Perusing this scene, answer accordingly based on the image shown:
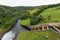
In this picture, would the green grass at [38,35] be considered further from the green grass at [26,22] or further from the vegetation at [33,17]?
the green grass at [26,22]

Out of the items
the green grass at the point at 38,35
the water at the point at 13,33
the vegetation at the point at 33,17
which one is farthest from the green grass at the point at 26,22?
the green grass at the point at 38,35

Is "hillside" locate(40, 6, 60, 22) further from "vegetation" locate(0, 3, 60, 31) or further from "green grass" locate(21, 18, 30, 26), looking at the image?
"green grass" locate(21, 18, 30, 26)

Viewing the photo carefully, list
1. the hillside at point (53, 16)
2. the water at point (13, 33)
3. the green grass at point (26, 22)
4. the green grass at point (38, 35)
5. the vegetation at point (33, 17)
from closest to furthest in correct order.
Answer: the green grass at point (38, 35), the water at point (13, 33), the hillside at point (53, 16), the vegetation at point (33, 17), the green grass at point (26, 22)

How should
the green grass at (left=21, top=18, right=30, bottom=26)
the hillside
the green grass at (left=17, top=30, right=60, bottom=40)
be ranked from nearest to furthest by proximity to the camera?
the green grass at (left=17, top=30, right=60, bottom=40), the hillside, the green grass at (left=21, top=18, right=30, bottom=26)

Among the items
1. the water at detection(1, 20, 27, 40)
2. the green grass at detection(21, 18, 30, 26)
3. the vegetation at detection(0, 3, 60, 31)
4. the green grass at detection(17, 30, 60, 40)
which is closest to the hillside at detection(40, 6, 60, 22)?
the vegetation at detection(0, 3, 60, 31)

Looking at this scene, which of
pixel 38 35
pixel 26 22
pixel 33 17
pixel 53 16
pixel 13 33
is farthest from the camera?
pixel 33 17

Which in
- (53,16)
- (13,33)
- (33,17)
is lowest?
(13,33)

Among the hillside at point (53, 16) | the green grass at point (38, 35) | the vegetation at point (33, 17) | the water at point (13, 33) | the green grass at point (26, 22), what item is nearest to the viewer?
the green grass at point (38, 35)

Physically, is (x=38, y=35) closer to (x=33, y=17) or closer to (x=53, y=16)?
(x=33, y=17)

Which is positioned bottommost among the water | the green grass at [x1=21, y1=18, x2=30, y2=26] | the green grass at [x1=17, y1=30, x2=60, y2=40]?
the water

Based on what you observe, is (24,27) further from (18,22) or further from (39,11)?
(39,11)

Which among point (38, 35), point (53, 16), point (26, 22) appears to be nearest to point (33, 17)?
point (26, 22)
